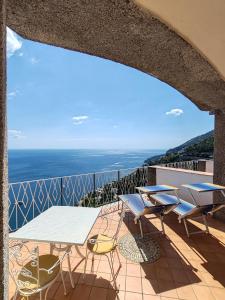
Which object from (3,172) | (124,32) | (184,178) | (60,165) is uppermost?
(124,32)

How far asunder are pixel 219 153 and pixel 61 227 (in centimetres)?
369

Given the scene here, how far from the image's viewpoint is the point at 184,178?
5.08m

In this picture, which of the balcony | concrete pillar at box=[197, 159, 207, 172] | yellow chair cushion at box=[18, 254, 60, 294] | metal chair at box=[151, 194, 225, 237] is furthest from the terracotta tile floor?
concrete pillar at box=[197, 159, 207, 172]

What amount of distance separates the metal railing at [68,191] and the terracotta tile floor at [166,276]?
41.7 inches

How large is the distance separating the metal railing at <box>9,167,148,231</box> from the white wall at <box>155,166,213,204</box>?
0.54 m

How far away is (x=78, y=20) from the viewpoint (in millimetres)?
1743

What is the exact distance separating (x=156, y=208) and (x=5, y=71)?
308 centimetres

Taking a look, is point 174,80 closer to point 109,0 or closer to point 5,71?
point 109,0

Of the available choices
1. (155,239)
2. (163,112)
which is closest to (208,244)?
(155,239)

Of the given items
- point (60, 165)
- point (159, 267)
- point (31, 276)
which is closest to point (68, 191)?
point (159, 267)

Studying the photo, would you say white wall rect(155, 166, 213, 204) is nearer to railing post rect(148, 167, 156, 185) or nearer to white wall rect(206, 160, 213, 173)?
railing post rect(148, 167, 156, 185)

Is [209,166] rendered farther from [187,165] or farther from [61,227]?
[61,227]

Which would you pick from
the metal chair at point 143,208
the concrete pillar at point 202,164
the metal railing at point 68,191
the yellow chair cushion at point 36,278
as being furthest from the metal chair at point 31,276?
the concrete pillar at point 202,164

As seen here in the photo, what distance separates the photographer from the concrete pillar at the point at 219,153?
4176 millimetres
